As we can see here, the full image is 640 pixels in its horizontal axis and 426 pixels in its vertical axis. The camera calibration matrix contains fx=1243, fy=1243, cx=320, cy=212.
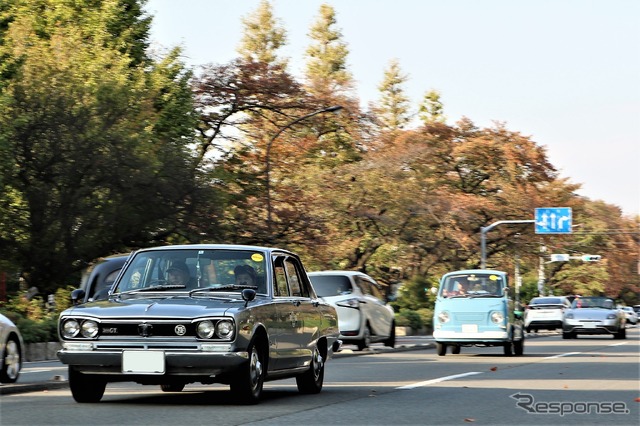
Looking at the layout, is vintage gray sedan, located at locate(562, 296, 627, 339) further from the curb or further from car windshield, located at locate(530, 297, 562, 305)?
the curb

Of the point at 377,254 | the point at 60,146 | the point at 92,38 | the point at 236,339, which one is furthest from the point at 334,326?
the point at 377,254

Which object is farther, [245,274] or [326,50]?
[326,50]

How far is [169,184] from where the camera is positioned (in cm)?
3550

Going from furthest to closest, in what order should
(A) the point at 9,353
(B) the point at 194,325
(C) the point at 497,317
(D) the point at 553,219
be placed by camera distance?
1. (D) the point at 553,219
2. (C) the point at 497,317
3. (A) the point at 9,353
4. (B) the point at 194,325

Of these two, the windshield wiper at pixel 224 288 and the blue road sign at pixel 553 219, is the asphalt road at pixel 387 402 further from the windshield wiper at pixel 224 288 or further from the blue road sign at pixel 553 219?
the blue road sign at pixel 553 219

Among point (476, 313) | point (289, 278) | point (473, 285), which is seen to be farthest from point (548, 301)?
point (289, 278)

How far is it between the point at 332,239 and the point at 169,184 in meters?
19.6

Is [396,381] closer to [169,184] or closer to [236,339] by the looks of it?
[236,339]

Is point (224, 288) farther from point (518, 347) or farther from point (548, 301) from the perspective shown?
point (548, 301)

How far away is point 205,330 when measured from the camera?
451 inches

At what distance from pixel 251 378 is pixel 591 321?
31.3 metres

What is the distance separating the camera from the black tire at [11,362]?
51.3 ft

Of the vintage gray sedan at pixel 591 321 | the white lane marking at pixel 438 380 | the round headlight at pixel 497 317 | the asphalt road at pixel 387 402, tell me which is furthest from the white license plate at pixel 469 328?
the vintage gray sedan at pixel 591 321

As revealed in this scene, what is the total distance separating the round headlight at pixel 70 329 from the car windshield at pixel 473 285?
15.3m
